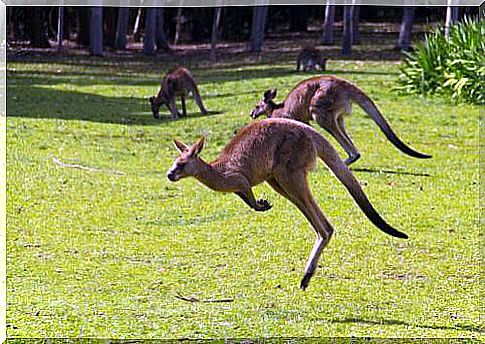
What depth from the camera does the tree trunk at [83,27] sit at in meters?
22.6

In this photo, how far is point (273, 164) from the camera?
5613mm

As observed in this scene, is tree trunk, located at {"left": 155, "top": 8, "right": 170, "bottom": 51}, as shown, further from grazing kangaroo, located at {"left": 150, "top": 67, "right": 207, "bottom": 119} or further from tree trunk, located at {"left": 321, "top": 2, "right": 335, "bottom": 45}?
grazing kangaroo, located at {"left": 150, "top": 67, "right": 207, "bottom": 119}

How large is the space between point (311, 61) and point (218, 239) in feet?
33.6

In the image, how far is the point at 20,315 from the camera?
5.75 meters

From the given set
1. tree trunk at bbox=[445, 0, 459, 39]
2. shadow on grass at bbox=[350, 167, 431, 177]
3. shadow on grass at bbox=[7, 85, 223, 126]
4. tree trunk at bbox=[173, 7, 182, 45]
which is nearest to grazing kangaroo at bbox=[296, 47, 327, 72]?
shadow on grass at bbox=[7, 85, 223, 126]

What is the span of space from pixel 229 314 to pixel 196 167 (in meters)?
0.79

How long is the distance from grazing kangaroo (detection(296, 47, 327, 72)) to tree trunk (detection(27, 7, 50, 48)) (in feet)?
13.9

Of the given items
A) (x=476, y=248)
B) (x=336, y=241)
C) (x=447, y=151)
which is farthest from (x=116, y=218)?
(x=447, y=151)

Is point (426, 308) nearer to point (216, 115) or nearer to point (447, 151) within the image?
point (447, 151)

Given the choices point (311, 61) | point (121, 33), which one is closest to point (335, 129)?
point (311, 61)

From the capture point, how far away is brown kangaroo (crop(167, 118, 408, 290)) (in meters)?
5.54

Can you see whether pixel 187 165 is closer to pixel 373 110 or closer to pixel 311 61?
pixel 373 110

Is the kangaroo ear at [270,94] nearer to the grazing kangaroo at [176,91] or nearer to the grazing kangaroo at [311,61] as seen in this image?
the grazing kangaroo at [176,91]

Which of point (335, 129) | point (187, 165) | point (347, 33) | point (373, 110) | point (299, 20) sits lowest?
point (299, 20)
